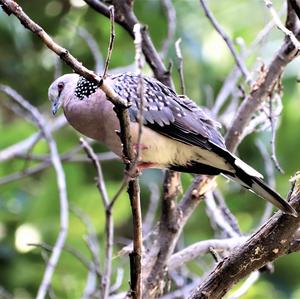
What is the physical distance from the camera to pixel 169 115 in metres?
3.02

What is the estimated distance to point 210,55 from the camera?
203 inches

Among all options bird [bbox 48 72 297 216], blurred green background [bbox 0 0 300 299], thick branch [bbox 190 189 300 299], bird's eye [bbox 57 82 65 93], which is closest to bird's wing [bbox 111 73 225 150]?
bird [bbox 48 72 297 216]

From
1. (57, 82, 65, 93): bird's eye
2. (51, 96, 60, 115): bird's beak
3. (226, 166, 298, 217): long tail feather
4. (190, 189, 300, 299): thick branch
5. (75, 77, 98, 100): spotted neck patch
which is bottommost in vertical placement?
(190, 189, 300, 299): thick branch

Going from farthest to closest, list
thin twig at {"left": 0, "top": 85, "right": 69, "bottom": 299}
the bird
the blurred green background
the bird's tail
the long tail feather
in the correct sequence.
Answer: the blurred green background < thin twig at {"left": 0, "top": 85, "right": 69, "bottom": 299} < the bird < the bird's tail < the long tail feather

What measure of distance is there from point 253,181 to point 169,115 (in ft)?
1.44

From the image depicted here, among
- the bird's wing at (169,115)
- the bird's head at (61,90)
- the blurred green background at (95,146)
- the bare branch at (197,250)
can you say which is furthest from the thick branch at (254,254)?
the blurred green background at (95,146)

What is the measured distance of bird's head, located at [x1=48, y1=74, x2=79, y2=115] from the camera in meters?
3.20

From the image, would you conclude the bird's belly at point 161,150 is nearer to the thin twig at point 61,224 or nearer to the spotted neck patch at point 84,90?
the spotted neck patch at point 84,90

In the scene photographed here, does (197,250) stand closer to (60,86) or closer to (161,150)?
(161,150)

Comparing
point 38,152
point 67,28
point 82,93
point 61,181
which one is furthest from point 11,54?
point 82,93

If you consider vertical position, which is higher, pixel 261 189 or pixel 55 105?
pixel 55 105

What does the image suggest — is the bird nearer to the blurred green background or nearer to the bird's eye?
the bird's eye

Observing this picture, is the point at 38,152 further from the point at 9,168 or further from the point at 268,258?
the point at 268,258

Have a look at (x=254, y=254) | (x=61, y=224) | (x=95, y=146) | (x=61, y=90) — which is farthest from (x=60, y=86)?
(x=95, y=146)
